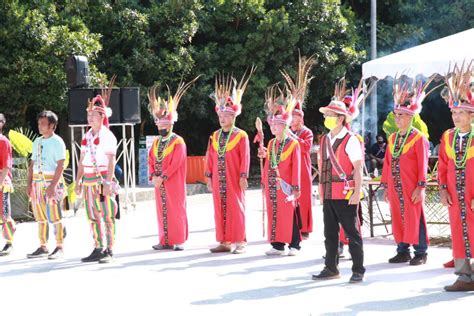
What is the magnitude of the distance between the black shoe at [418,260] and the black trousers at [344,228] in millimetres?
1273

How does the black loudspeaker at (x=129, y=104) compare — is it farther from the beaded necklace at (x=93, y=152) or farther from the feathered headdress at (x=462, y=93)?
the feathered headdress at (x=462, y=93)

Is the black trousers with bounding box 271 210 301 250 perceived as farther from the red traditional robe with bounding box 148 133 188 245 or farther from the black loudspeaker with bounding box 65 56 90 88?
the black loudspeaker with bounding box 65 56 90 88

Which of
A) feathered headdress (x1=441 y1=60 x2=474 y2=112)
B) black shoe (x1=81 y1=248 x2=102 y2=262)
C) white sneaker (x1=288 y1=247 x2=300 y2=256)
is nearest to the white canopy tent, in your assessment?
white sneaker (x1=288 y1=247 x2=300 y2=256)

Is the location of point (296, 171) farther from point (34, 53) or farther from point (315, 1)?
point (315, 1)

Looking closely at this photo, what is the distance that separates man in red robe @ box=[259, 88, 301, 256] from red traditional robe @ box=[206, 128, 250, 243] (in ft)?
1.39

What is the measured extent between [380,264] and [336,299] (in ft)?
A: 6.93

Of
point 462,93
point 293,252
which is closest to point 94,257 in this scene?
point 293,252

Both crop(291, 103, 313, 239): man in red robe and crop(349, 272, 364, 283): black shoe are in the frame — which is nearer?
crop(349, 272, 364, 283): black shoe

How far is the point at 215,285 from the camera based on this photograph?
28.3 feet

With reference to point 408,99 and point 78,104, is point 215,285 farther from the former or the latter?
point 78,104

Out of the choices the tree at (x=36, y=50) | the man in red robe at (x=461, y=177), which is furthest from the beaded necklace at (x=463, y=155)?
the tree at (x=36, y=50)

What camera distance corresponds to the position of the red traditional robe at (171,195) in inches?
440

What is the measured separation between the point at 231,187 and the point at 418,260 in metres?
2.45

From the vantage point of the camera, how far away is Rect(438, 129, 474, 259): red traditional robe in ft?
27.1
